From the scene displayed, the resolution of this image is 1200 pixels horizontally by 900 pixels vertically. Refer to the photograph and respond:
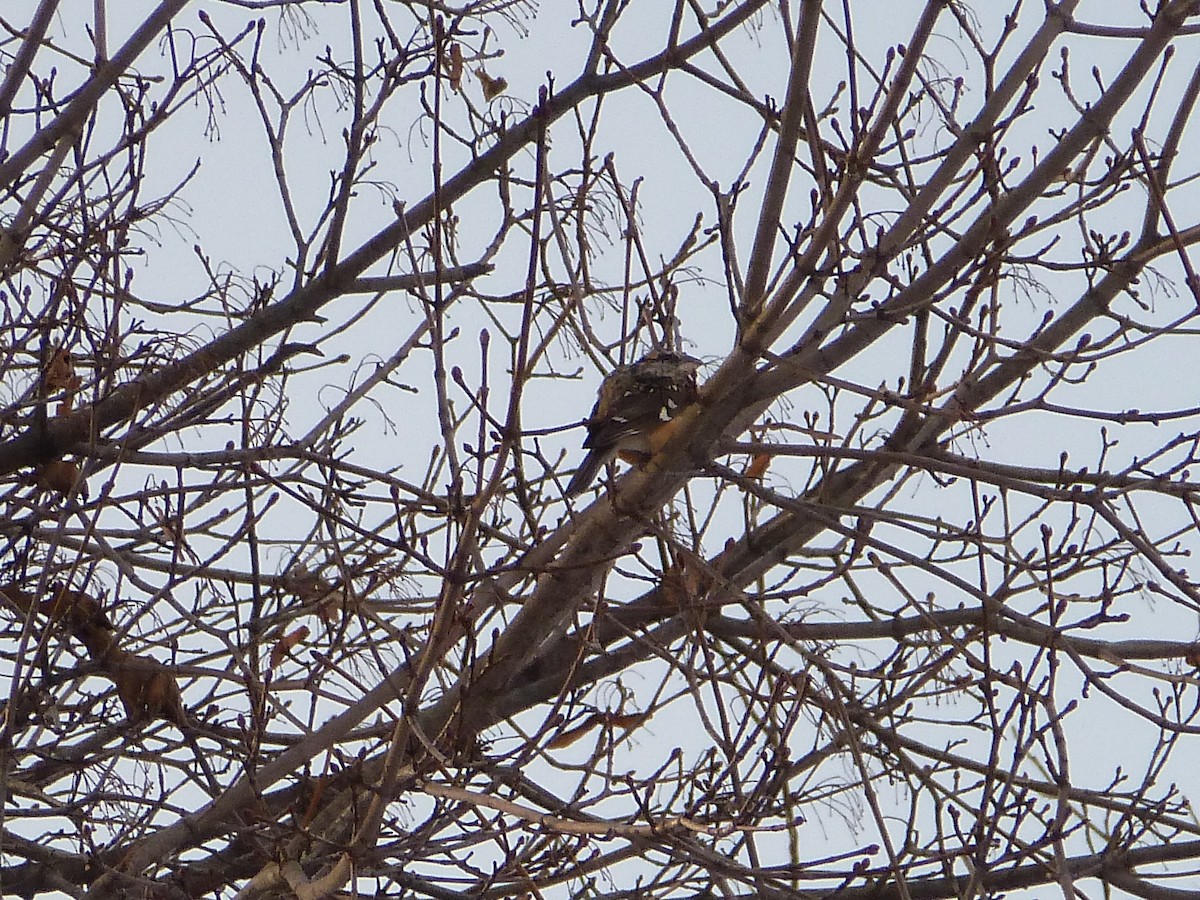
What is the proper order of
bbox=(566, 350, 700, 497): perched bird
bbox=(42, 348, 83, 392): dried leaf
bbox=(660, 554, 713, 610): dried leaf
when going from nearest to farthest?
bbox=(660, 554, 713, 610): dried leaf < bbox=(566, 350, 700, 497): perched bird < bbox=(42, 348, 83, 392): dried leaf

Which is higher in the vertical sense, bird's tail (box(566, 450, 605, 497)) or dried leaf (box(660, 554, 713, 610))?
bird's tail (box(566, 450, 605, 497))

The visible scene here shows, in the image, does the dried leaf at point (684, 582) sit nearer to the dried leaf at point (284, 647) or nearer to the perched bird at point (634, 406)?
the perched bird at point (634, 406)

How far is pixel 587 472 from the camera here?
516cm

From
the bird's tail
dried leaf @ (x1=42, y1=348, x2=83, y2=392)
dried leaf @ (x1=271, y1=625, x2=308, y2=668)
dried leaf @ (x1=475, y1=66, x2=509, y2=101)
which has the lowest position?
dried leaf @ (x1=271, y1=625, x2=308, y2=668)

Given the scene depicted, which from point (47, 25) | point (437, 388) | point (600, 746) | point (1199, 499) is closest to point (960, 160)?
point (1199, 499)

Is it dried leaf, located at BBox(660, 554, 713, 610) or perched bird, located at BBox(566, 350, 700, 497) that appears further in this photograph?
perched bird, located at BBox(566, 350, 700, 497)

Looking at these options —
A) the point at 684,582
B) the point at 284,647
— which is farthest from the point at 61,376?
the point at 684,582

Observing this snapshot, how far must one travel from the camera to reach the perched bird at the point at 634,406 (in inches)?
189

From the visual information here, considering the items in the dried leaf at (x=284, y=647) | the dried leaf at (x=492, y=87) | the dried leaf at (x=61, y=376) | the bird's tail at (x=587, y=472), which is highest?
the dried leaf at (x=492, y=87)

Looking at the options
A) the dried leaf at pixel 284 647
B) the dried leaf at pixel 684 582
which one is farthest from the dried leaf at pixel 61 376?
the dried leaf at pixel 684 582

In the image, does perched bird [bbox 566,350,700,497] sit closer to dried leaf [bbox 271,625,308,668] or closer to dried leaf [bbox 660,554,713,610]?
dried leaf [bbox 660,554,713,610]

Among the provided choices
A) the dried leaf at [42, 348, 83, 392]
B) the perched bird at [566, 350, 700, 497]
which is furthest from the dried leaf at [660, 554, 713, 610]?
the dried leaf at [42, 348, 83, 392]

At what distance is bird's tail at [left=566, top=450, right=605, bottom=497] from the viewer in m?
5.11

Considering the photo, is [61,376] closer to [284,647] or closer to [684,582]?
[284,647]
